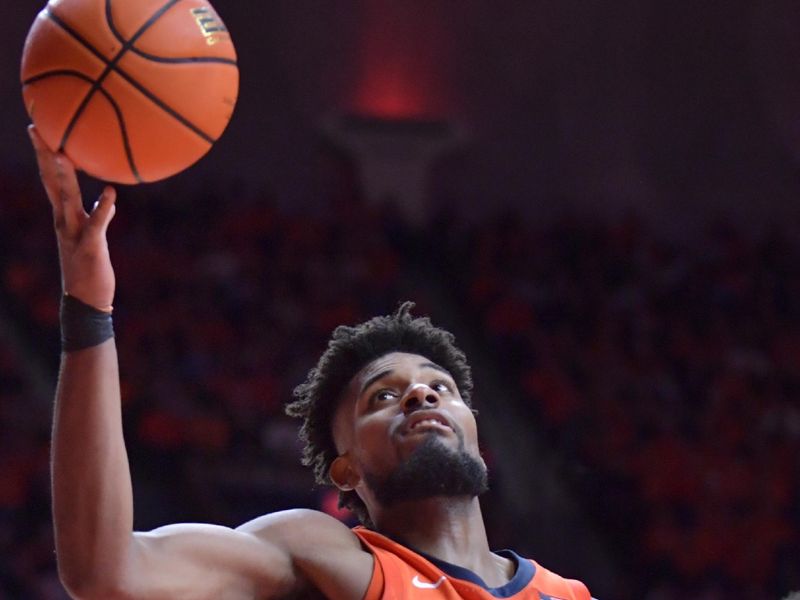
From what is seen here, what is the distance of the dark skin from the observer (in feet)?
7.84

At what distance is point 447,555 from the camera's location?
320cm

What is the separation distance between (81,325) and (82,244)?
0.49 feet

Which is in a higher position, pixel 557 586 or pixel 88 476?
pixel 88 476

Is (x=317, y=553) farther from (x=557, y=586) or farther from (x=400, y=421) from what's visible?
(x=557, y=586)

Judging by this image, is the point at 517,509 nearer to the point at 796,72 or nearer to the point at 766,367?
the point at 766,367

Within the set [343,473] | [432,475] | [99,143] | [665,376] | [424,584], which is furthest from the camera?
[665,376]

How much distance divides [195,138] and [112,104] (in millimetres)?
189

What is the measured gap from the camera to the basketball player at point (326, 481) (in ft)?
7.87

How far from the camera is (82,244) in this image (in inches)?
96.7

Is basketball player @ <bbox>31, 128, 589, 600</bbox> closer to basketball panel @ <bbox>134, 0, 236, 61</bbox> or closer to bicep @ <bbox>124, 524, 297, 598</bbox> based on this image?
bicep @ <bbox>124, 524, 297, 598</bbox>

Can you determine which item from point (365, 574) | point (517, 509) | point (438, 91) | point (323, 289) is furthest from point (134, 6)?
point (438, 91)

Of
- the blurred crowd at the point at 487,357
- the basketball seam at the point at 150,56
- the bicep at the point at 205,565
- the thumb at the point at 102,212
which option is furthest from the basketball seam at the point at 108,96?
the blurred crowd at the point at 487,357

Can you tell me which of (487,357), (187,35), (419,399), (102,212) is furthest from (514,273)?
(102,212)

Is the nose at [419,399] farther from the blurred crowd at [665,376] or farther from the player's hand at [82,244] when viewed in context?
the blurred crowd at [665,376]
